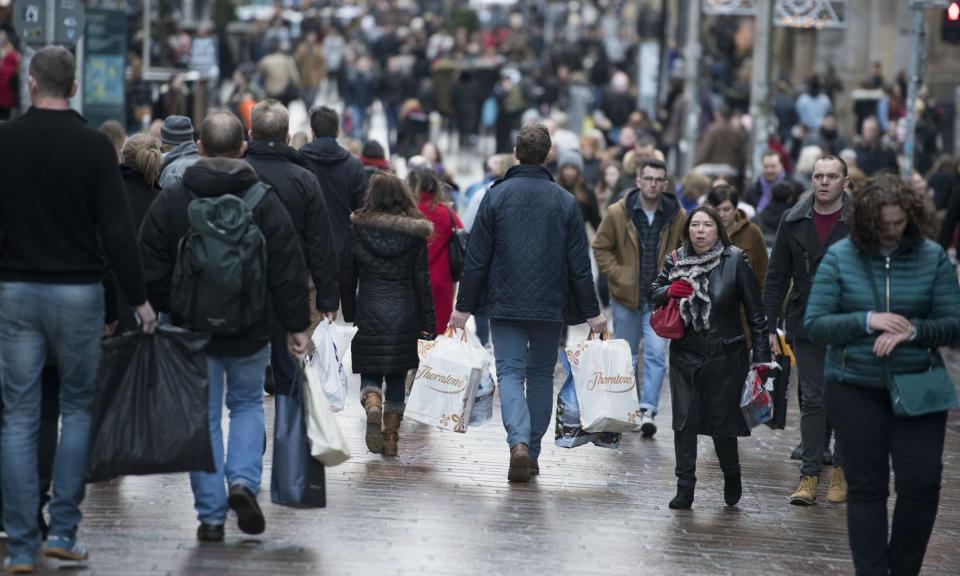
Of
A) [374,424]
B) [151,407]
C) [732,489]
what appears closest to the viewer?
[151,407]

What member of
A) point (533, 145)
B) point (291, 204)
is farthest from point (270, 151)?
point (533, 145)

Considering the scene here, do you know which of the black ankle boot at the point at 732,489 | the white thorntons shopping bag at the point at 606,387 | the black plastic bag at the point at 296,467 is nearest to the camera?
the black plastic bag at the point at 296,467

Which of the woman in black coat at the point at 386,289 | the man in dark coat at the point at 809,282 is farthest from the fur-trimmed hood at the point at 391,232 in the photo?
the man in dark coat at the point at 809,282

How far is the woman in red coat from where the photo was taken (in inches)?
460

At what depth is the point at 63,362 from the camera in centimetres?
711

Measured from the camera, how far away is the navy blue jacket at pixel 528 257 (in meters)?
9.55

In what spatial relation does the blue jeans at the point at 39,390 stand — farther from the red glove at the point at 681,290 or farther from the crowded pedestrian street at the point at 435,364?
the red glove at the point at 681,290

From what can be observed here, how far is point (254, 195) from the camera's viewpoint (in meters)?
7.60

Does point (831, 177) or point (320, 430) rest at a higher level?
point (831, 177)

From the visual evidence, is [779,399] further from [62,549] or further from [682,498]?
[62,549]

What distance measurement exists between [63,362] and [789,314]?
13.7 feet

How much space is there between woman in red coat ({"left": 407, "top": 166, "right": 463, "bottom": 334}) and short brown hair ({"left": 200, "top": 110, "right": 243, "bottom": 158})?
12.8 ft

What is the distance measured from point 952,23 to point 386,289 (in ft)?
22.3

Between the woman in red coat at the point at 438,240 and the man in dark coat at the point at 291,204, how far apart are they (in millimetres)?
2273
